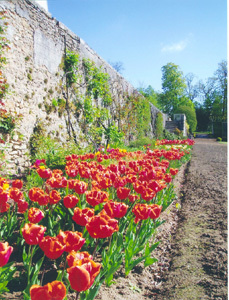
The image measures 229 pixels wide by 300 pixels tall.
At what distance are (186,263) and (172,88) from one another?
41.3m

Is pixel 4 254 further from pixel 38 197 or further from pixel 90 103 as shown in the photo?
pixel 90 103

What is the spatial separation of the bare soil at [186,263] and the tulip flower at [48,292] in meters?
0.84

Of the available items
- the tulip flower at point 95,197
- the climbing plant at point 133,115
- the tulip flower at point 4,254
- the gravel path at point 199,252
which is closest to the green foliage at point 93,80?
the climbing plant at point 133,115

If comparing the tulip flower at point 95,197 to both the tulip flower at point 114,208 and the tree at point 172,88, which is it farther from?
the tree at point 172,88

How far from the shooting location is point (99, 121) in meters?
8.45

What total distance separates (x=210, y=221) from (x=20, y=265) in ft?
7.49

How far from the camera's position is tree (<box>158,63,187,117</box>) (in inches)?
1598

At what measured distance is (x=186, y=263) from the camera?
209cm

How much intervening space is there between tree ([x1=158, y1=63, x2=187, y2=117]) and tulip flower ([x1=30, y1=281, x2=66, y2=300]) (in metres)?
41.0

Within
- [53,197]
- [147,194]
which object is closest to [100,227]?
[53,197]

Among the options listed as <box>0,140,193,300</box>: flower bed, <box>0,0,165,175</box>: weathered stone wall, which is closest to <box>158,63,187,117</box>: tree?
<box>0,0,165,175</box>: weathered stone wall

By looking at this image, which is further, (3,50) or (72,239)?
(3,50)

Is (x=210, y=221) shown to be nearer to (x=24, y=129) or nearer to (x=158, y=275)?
(x=158, y=275)

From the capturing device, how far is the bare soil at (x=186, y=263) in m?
1.67
